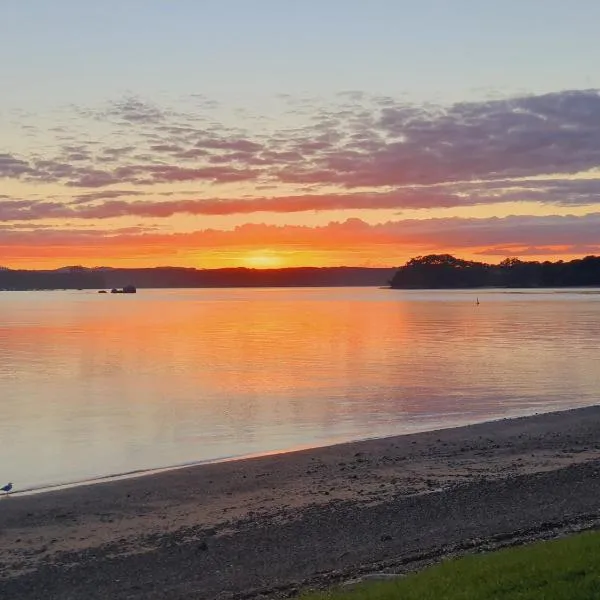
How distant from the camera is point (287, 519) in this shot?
13.4 m

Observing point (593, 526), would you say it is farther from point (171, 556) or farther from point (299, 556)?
point (171, 556)

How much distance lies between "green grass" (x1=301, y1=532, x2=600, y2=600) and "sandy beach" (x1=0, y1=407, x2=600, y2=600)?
4.69 ft

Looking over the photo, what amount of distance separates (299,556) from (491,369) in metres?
29.9

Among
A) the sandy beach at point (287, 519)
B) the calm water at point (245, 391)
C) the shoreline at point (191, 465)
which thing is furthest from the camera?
the calm water at point (245, 391)

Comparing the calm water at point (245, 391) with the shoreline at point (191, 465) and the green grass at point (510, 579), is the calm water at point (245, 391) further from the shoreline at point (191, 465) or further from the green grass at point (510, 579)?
the green grass at point (510, 579)

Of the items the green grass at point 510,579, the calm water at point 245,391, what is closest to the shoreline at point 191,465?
the calm water at point 245,391

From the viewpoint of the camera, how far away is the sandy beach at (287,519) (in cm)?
1067

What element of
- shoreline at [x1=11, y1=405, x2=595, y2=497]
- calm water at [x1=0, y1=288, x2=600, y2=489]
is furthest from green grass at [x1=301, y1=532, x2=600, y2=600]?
calm water at [x1=0, y1=288, x2=600, y2=489]

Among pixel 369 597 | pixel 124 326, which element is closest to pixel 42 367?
pixel 369 597

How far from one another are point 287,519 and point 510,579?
20.6ft

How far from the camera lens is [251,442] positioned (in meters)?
22.1

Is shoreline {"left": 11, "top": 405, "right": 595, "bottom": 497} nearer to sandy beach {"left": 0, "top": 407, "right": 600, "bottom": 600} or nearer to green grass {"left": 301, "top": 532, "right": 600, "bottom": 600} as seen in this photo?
sandy beach {"left": 0, "top": 407, "right": 600, "bottom": 600}

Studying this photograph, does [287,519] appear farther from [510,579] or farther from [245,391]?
[245,391]

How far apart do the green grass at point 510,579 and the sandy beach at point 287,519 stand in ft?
4.69
